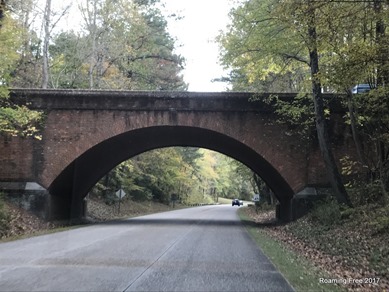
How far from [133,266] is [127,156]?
54.6ft

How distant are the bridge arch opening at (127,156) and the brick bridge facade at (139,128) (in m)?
0.36

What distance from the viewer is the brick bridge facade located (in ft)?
59.1

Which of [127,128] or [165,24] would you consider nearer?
[127,128]

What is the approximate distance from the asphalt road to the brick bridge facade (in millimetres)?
6711

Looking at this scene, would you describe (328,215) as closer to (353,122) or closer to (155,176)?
(353,122)

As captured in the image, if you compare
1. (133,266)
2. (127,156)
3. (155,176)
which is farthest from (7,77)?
(155,176)

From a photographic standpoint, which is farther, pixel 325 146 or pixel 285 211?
pixel 285 211

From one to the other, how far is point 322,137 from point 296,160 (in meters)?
3.70

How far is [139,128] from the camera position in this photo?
61.0 ft

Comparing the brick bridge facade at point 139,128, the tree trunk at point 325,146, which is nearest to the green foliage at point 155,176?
the brick bridge facade at point 139,128

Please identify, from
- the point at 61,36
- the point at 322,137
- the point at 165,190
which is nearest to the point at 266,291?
the point at 322,137

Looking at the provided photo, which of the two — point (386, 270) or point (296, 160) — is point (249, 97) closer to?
point (296, 160)

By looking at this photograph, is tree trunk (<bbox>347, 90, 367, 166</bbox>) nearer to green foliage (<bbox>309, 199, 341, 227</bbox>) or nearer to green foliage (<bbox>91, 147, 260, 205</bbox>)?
green foliage (<bbox>309, 199, 341, 227</bbox>)

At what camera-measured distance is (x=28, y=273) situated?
696cm
